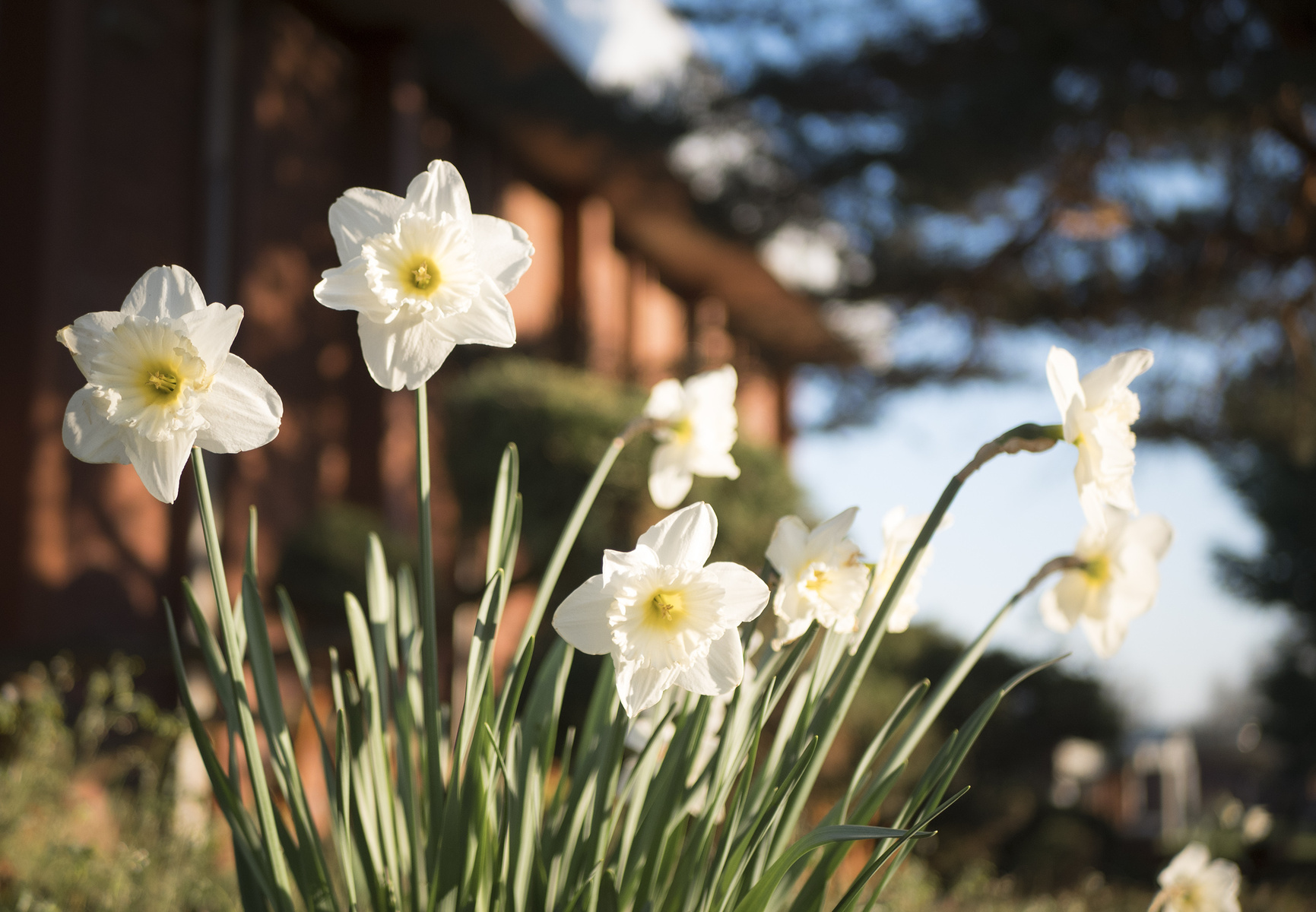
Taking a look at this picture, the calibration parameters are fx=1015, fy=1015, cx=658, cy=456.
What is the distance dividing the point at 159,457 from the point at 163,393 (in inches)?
2.0

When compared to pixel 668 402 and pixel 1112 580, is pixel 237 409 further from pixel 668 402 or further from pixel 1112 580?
pixel 1112 580

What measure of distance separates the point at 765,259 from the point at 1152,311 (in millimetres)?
3801

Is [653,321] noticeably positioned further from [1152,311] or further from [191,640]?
[191,640]

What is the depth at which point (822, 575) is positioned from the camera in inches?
39.1

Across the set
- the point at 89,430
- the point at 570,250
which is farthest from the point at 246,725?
the point at 570,250

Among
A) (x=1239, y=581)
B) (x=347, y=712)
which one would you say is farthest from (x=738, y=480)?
(x=1239, y=581)

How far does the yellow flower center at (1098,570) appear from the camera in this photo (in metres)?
1.09

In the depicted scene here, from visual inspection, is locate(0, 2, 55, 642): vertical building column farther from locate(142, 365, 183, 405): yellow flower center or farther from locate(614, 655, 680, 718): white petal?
locate(614, 655, 680, 718): white petal

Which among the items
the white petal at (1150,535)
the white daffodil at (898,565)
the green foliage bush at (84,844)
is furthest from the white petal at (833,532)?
the green foliage bush at (84,844)

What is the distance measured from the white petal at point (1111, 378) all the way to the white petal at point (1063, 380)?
0.01m

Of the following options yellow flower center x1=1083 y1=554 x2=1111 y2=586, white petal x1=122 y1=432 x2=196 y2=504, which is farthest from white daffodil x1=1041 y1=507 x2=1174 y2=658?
white petal x1=122 y1=432 x2=196 y2=504

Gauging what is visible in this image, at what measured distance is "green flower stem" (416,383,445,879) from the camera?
91cm

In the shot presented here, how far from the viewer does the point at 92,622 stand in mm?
4051

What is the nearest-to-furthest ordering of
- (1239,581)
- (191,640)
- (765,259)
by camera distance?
(191,640) → (1239,581) → (765,259)
